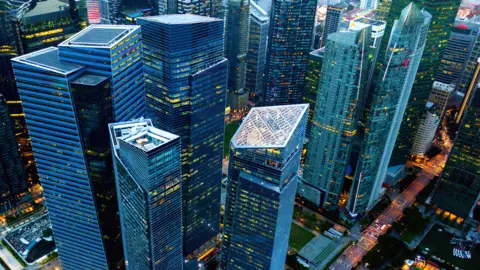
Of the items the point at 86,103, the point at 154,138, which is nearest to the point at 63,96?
the point at 86,103

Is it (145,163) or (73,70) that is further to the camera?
(73,70)

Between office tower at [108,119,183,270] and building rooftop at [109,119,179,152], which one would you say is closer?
office tower at [108,119,183,270]

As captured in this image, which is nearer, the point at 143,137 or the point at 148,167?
the point at 148,167

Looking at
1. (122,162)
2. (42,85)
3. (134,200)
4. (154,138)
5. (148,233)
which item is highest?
(42,85)

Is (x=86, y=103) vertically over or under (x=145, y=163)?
over

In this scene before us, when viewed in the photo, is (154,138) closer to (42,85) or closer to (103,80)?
(103,80)

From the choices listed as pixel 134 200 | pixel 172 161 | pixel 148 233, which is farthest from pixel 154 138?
pixel 148 233

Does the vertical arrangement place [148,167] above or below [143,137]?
below

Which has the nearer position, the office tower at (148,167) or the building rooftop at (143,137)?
the office tower at (148,167)

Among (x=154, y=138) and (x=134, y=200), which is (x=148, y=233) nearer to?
(x=134, y=200)
